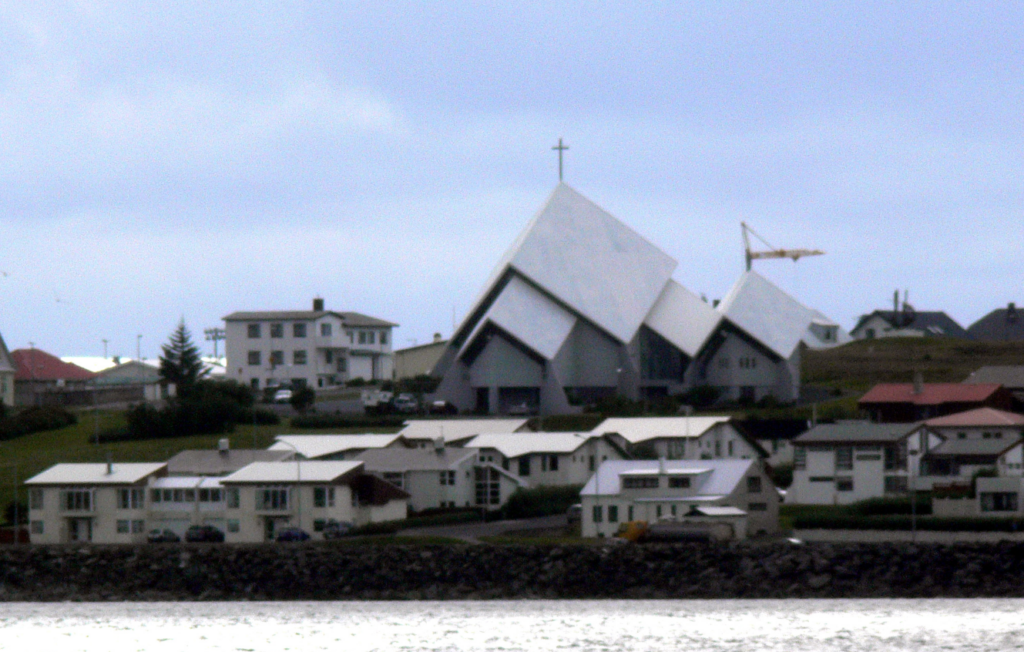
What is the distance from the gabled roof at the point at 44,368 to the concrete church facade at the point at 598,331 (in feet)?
71.3

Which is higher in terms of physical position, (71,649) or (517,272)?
(517,272)

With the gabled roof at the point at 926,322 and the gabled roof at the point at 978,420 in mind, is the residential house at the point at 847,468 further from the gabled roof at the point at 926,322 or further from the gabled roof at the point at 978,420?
the gabled roof at the point at 926,322

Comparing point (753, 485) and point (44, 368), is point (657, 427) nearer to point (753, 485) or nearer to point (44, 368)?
point (753, 485)

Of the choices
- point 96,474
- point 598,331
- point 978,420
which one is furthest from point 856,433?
point 598,331

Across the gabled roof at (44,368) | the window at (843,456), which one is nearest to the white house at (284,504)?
the window at (843,456)

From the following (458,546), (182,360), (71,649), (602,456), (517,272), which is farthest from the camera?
(182,360)

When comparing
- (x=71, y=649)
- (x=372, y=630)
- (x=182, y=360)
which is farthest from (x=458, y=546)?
(x=182, y=360)

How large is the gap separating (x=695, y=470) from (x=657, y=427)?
9.95 meters

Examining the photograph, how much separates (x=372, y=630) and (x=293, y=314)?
57.2 m

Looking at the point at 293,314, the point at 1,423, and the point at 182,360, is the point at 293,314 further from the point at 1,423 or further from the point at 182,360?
the point at 1,423

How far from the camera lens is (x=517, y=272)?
2867 inches

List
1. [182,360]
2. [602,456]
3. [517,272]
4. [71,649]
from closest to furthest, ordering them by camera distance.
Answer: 1. [71,649]
2. [602,456]
3. [517,272]
4. [182,360]

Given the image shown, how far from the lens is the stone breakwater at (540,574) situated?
3375 centimetres

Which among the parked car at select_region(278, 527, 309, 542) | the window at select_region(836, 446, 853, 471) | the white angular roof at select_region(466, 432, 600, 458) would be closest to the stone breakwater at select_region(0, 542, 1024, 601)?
the parked car at select_region(278, 527, 309, 542)
